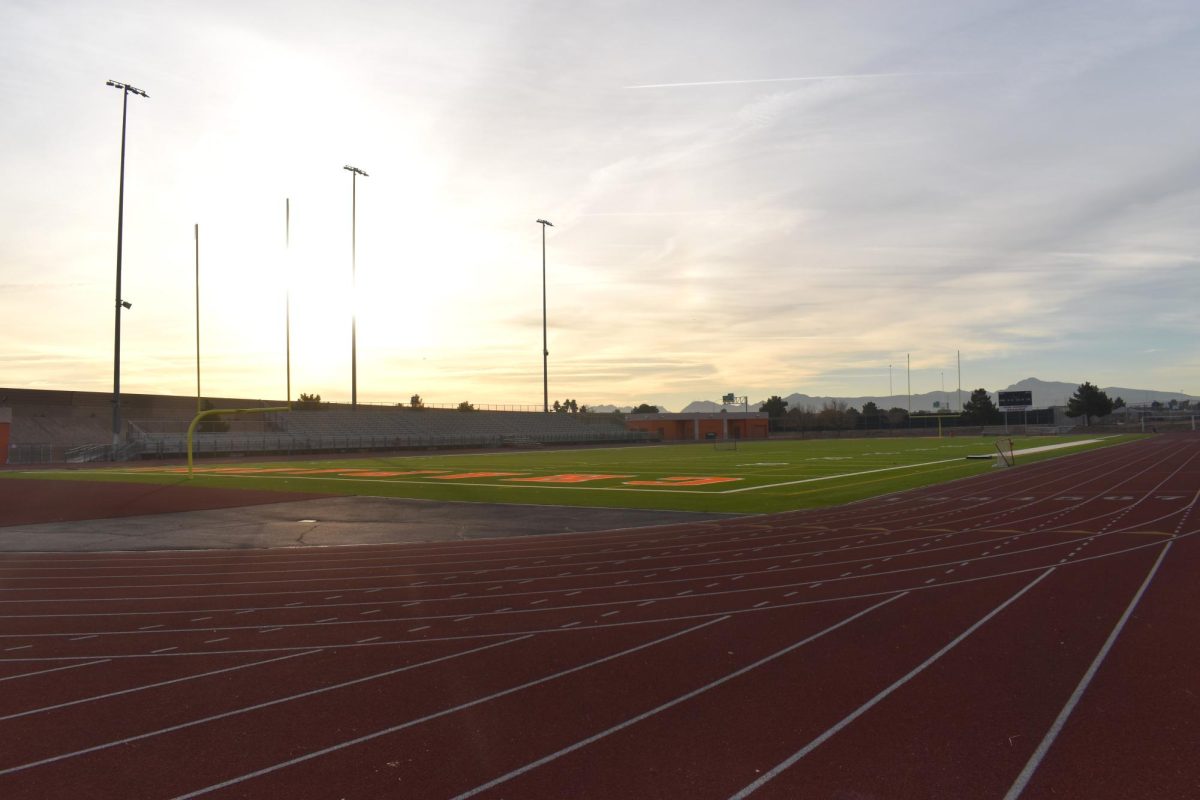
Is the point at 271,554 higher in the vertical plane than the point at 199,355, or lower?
lower

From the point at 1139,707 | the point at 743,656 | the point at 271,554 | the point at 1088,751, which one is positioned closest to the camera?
the point at 1088,751

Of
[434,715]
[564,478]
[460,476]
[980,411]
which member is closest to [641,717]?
[434,715]

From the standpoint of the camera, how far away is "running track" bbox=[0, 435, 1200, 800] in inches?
212

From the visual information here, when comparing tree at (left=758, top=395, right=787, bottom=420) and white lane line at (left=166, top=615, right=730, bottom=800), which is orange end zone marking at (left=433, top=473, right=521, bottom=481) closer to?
white lane line at (left=166, top=615, right=730, bottom=800)

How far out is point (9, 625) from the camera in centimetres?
979

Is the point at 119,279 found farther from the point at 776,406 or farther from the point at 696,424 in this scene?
the point at 776,406

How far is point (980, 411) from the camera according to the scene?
137625mm

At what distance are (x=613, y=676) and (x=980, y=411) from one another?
475 ft

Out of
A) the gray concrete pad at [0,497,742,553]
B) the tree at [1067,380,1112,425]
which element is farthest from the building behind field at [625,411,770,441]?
the gray concrete pad at [0,497,742,553]

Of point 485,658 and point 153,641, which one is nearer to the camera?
point 485,658

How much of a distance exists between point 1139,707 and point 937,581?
496 cm

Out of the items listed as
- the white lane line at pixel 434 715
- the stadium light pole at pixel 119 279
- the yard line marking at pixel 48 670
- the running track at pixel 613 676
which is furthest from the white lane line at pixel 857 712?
the stadium light pole at pixel 119 279

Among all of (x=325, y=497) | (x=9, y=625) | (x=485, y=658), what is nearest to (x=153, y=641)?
(x=9, y=625)

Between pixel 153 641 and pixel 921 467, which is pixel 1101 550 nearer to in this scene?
pixel 153 641
